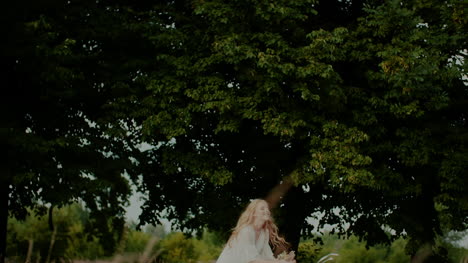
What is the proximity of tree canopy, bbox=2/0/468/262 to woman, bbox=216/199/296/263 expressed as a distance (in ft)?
27.1

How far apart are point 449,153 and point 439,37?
3300 millimetres

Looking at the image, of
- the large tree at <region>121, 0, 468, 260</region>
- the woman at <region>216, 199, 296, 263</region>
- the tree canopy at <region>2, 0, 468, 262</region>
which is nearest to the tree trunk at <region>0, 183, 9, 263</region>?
the tree canopy at <region>2, 0, 468, 262</region>

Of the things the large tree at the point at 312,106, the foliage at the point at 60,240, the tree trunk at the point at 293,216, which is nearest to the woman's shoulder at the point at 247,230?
the foliage at the point at 60,240

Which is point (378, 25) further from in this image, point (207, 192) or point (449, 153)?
point (207, 192)

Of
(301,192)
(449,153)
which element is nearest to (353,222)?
(301,192)

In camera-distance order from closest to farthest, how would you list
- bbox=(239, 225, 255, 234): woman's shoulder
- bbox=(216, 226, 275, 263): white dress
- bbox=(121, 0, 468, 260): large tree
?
bbox=(216, 226, 275, 263): white dress < bbox=(239, 225, 255, 234): woman's shoulder < bbox=(121, 0, 468, 260): large tree

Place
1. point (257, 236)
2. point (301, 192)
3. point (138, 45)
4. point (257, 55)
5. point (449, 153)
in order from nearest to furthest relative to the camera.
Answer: point (257, 236)
point (257, 55)
point (449, 153)
point (138, 45)
point (301, 192)

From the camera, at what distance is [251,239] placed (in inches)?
305

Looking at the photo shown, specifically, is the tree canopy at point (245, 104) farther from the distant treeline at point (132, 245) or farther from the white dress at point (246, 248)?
the white dress at point (246, 248)

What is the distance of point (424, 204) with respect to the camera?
66.3ft

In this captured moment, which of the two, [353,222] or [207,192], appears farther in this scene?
[353,222]

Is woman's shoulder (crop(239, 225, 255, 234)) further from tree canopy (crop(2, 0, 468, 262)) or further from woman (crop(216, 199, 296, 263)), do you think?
tree canopy (crop(2, 0, 468, 262))

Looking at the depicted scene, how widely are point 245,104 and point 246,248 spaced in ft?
30.5

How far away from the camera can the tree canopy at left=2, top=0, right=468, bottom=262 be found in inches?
645
